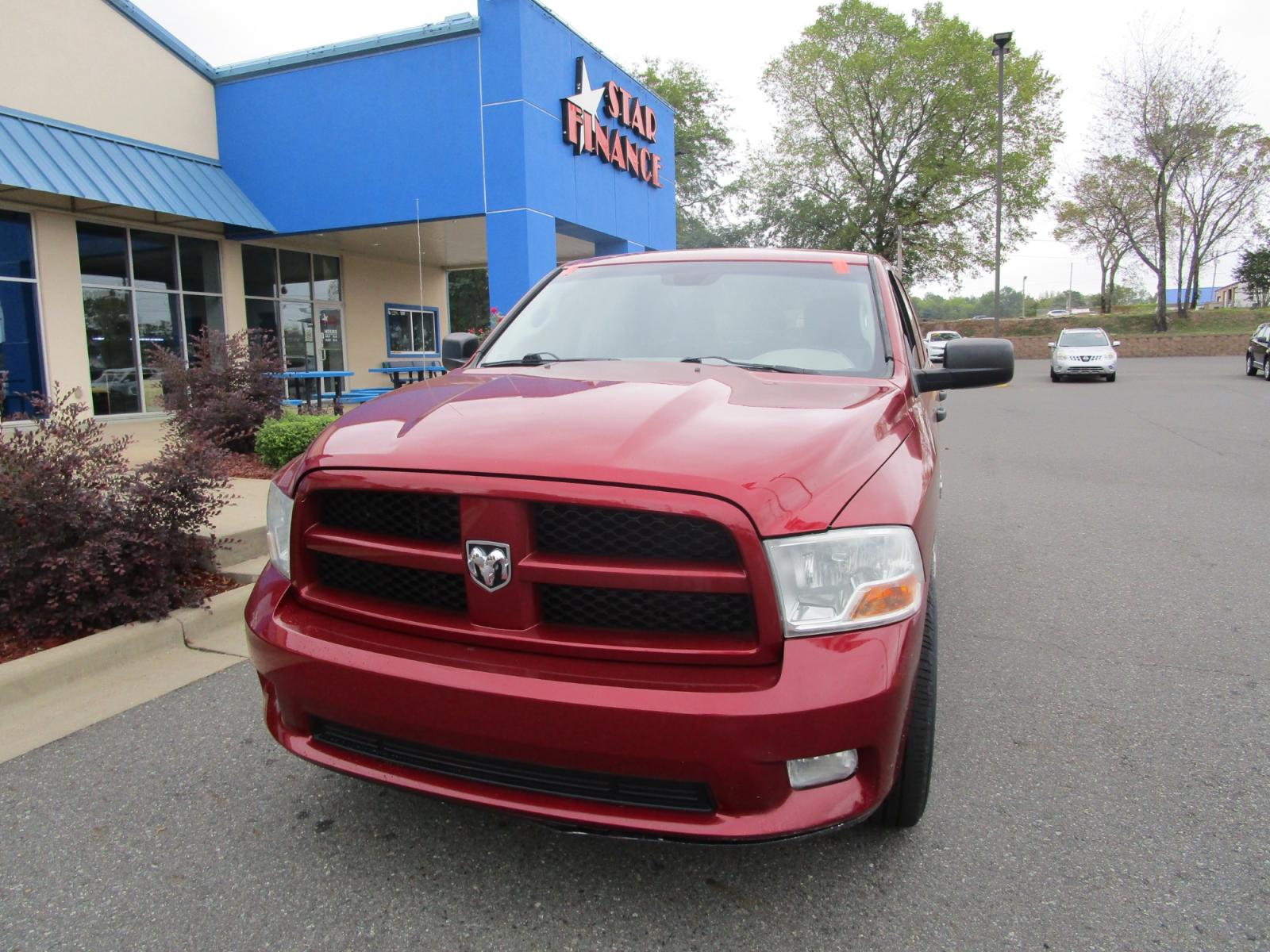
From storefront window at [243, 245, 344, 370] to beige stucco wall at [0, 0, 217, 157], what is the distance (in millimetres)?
2553

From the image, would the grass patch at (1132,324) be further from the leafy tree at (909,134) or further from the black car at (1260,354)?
the black car at (1260,354)

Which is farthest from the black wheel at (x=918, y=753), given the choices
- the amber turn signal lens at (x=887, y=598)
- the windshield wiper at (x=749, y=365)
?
the windshield wiper at (x=749, y=365)

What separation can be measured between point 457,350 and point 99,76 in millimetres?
13847

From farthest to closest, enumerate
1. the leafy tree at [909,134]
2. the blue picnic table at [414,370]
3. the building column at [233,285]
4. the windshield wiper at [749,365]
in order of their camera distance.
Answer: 1. the leafy tree at [909,134]
2. the building column at [233,285]
3. the blue picnic table at [414,370]
4. the windshield wiper at [749,365]

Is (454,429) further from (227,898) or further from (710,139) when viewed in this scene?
(710,139)

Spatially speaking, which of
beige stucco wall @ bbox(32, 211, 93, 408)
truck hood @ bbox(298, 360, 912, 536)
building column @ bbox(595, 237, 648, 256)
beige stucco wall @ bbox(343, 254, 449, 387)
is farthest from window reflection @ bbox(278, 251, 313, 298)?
truck hood @ bbox(298, 360, 912, 536)

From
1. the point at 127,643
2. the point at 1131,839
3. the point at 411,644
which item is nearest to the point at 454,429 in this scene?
the point at 411,644

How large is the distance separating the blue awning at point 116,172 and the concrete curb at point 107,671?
33.9ft

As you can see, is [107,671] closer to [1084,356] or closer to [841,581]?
[841,581]

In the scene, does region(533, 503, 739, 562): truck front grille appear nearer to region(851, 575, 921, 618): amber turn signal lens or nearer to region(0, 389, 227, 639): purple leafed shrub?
region(851, 575, 921, 618): amber turn signal lens

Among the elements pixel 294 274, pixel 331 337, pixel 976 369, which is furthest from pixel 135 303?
pixel 976 369

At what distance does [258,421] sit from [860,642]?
833 centimetres

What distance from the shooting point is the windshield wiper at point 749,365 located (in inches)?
113

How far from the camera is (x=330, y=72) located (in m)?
15.2
